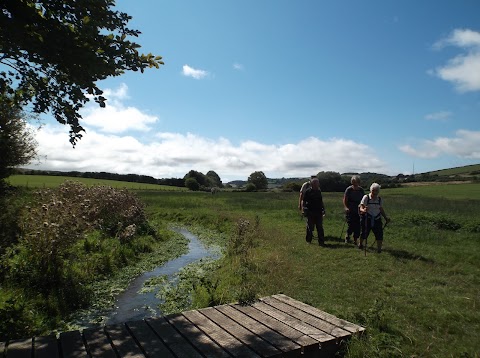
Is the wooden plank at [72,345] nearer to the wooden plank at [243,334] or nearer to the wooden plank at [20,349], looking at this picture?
the wooden plank at [20,349]

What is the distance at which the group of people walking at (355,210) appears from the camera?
12.3 m

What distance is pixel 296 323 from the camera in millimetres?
5551

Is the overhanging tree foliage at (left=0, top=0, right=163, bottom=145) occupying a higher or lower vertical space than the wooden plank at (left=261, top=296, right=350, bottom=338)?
higher

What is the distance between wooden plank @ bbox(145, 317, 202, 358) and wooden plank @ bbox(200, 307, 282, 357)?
690 millimetres

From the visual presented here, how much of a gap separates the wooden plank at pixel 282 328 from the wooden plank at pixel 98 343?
2225mm

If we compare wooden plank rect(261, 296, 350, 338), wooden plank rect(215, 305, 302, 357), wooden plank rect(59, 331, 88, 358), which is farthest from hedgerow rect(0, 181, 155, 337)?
wooden plank rect(261, 296, 350, 338)

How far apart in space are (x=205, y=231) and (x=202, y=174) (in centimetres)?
10000

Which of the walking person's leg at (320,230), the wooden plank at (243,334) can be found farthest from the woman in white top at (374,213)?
the wooden plank at (243,334)

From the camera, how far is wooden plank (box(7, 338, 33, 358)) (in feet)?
14.1

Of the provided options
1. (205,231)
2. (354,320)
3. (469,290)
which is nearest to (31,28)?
(354,320)

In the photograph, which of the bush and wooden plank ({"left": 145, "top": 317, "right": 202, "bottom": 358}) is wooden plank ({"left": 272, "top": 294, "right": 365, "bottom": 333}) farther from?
the bush

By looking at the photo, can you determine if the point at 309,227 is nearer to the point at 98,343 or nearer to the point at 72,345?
the point at 98,343

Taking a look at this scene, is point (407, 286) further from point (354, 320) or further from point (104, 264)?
point (104, 264)

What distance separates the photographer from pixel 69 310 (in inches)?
319
